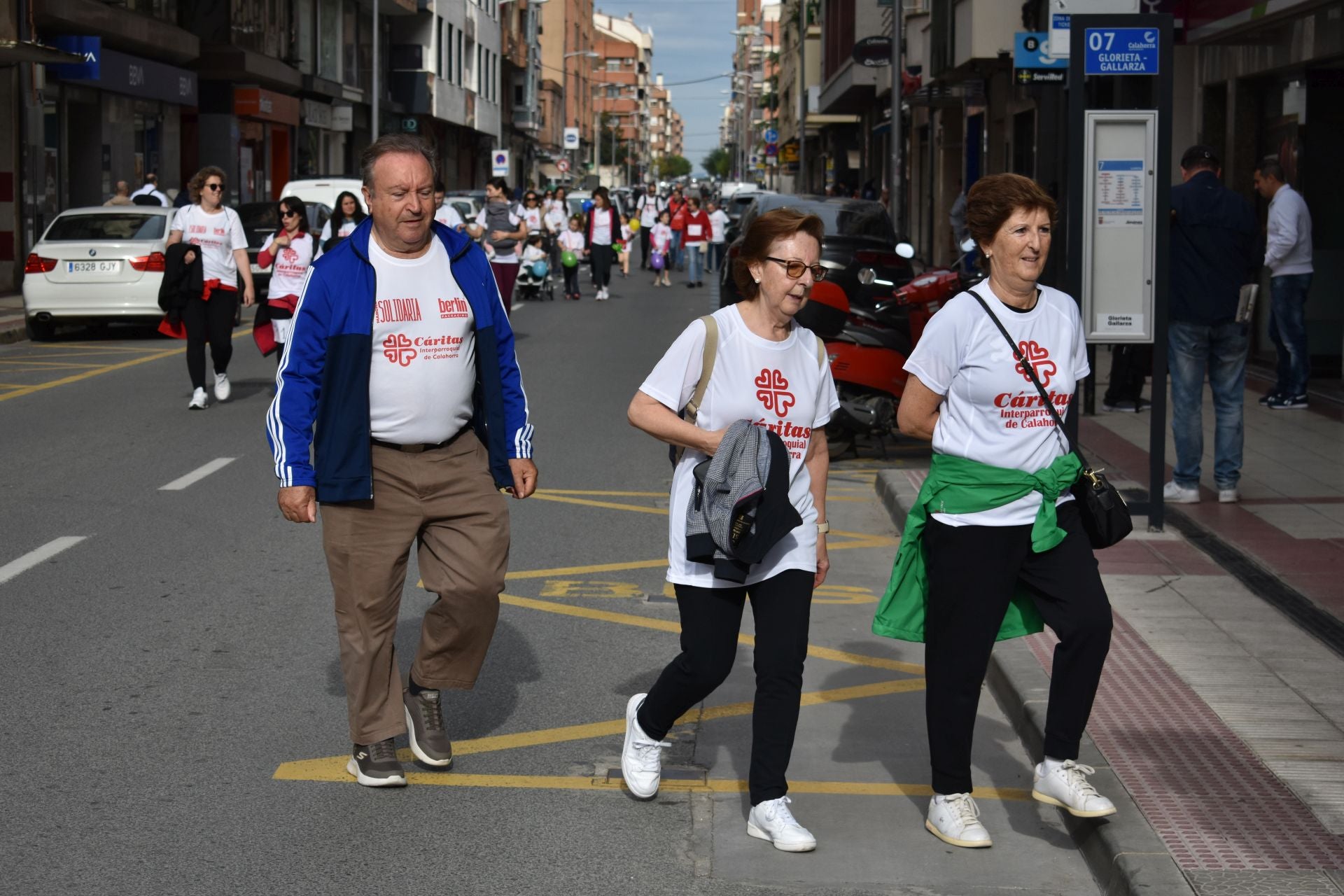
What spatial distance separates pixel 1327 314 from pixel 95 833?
1381 centimetres

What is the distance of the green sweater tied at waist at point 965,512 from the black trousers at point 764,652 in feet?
0.77

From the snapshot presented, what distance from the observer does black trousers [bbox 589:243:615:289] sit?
98.6 feet

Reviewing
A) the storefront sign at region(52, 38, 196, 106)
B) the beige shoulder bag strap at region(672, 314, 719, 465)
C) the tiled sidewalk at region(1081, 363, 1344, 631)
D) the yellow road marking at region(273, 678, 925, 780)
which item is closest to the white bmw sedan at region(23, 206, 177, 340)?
the storefront sign at region(52, 38, 196, 106)

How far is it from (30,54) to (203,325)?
13642 mm

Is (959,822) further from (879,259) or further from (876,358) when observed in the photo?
(879,259)

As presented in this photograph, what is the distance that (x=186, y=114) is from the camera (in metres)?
39.6

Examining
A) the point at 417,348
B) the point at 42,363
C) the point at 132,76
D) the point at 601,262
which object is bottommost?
the point at 42,363

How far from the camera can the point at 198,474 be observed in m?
11.2

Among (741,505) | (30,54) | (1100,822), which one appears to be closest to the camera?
(741,505)

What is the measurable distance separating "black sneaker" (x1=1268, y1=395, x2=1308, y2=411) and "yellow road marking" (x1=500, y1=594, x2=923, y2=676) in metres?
8.32

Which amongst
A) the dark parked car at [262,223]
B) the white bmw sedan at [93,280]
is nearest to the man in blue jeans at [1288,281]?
the white bmw sedan at [93,280]

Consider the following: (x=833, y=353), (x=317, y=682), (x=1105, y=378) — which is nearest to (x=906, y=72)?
(x=1105, y=378)

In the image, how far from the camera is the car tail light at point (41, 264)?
812 inches

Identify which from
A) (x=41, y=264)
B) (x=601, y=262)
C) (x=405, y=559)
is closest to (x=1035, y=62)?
(x=41, y=264)
